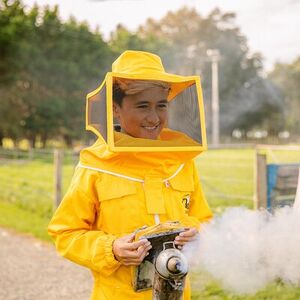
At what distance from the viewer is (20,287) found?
17.6 ft

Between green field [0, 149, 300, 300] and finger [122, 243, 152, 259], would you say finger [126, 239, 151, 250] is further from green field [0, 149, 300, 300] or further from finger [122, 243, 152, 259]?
green field [0, 149, 300, 300]

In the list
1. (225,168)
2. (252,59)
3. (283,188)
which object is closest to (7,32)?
(225,168)

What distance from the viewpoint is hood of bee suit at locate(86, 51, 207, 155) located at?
212 centimetres

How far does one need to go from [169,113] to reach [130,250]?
763 mm

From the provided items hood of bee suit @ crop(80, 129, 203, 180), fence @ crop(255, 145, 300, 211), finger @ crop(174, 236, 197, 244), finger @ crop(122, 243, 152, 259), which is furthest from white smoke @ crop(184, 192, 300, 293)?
fence @ crop(255, 145, 300, 211)

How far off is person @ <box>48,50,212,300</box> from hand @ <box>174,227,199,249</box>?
0.11 m

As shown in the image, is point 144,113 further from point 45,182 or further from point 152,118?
point 45,182

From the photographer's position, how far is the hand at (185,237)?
6.31 feet

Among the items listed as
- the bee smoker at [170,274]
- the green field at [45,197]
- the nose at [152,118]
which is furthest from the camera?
the green field at [45,197]

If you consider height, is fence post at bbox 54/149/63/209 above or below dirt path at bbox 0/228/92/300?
above

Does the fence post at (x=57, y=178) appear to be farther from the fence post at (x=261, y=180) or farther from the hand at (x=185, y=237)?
the hand at (x=185, y=237)

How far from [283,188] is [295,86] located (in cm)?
5637

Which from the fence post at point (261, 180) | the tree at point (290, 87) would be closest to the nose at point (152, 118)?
the fence post at point (261, 180)

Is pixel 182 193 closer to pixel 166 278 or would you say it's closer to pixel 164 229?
pixel 164 229
